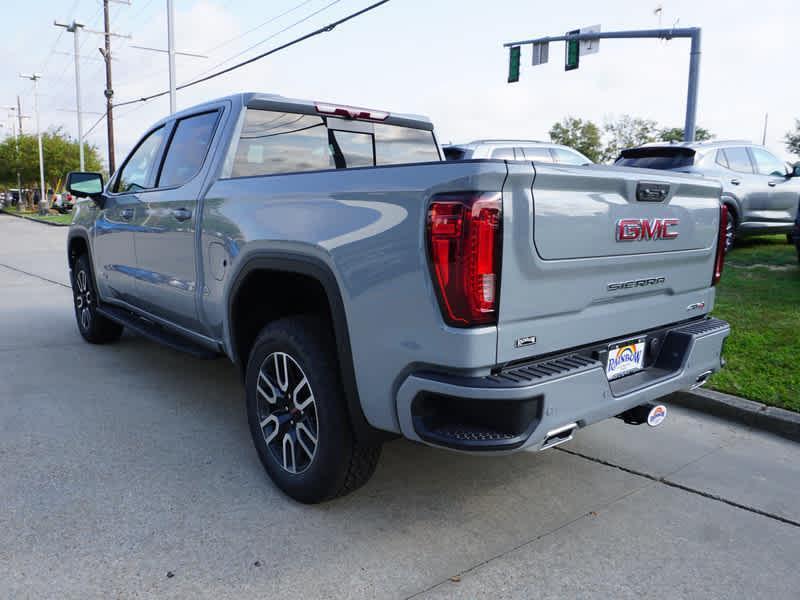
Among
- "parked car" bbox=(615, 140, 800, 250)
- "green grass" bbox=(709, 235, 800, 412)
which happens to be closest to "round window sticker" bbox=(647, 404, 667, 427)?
"green grass" bbox=(709, 235, 800, 412)

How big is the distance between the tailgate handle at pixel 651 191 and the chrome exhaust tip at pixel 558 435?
1.01 metres

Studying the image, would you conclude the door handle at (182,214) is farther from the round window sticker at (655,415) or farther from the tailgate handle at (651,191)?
the round window sticker at (655,415)

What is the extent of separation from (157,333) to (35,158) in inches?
2308

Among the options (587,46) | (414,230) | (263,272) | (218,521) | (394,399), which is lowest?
(218,521)

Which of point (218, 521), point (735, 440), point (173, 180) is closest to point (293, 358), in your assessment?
point (218, 521)

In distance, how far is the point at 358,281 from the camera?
2633 millimetres

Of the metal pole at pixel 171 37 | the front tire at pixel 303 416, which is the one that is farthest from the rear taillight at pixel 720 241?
the metal pole at pixel 171 37

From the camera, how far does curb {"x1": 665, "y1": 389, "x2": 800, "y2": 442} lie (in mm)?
4074

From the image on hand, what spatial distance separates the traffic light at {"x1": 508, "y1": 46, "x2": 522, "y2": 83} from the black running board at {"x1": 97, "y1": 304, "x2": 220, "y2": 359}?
17766 mm

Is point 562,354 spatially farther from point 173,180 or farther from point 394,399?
point 173,180

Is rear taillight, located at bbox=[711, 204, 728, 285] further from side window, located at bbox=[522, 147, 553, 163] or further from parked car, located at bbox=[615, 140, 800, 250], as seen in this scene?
side window, located at bbox=[522, 147, 553, 163]

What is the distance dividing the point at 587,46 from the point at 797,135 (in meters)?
34.3

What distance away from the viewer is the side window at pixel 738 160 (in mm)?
9867

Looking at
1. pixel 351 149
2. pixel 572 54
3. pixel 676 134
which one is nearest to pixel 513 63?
pixel 572 54
